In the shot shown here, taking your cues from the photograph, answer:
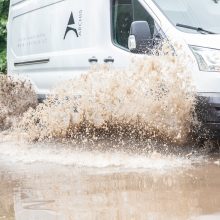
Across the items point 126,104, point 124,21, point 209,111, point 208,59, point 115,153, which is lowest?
point 115,153

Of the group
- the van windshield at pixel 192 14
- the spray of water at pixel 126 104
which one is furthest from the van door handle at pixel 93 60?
the van windshield at pixel 192 14

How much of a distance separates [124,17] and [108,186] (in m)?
2.63

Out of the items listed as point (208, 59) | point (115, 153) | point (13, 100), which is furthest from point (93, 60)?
point (13, 100)

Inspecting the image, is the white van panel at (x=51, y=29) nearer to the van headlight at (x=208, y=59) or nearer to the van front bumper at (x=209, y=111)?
the van headlight at (x=208, y=59)

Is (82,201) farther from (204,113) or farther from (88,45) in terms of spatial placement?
(88,45)

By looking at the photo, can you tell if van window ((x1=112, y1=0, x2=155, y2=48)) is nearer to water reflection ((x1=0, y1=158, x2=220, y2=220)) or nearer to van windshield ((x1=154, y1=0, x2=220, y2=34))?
van windshield ((x1=154, y1=0, x2=220, y2=34))

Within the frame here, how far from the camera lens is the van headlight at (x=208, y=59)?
5.36m

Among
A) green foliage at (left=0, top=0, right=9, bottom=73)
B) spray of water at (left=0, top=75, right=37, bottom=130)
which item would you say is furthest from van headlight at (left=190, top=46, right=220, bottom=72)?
green foliage at (left=0, top=0, right=9, bottom=73)

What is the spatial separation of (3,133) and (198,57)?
399 cm

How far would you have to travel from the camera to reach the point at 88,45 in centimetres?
701

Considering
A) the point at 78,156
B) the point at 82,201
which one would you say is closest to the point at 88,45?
the point at 78,156

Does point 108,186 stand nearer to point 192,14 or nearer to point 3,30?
point 192,14

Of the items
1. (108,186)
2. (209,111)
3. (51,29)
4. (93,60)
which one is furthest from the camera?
(51,29)

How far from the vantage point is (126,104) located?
5848mm
